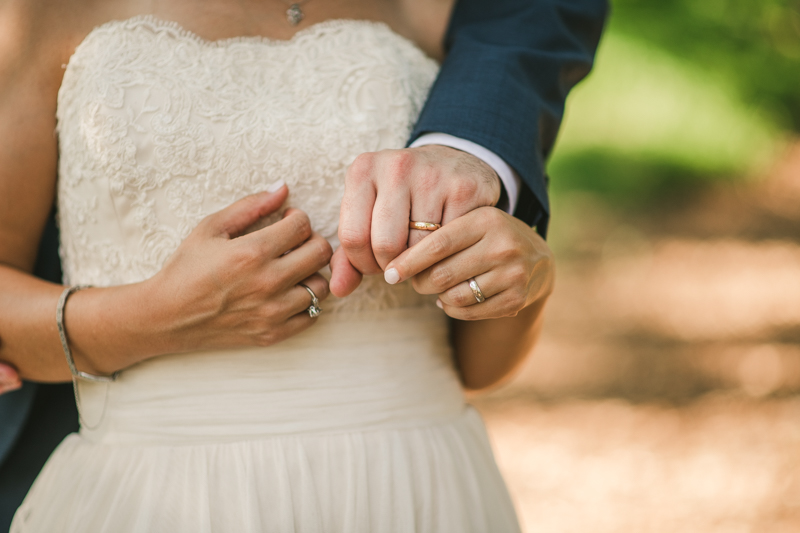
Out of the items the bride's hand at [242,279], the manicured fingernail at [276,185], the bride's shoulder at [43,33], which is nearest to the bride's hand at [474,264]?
the bride's hand at [242,279]

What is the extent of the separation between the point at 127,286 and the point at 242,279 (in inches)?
9.3

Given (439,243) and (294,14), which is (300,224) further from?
(294,14)

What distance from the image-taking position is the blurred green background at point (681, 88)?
393 cm

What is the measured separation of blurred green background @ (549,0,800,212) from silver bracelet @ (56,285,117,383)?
3.68 m

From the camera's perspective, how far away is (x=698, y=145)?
4184mm

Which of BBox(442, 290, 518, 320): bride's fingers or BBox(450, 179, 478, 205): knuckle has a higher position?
BBox(450, 179, 478, 205): knuckle

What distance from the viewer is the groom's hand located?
83cm

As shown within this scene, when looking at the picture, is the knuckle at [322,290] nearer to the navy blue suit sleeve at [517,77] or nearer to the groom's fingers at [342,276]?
the groom's fingers at [342,276]

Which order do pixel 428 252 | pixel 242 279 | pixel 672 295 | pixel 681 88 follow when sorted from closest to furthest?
pixel 428 252 < pixel 242 279 < pixel 681 88 < pixel 672 295

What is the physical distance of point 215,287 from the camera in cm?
92

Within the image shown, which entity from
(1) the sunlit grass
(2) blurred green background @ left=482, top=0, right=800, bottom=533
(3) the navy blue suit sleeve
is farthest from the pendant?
(1) the sunlit grass

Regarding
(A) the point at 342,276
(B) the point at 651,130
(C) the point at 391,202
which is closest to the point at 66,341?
(A) the point at 342,276

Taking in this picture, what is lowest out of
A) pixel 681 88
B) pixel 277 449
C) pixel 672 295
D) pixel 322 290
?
pixel 672 295

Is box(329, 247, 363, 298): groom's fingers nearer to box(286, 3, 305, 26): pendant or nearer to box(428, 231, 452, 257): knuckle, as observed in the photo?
box(428, 231, 452, 257): knuckle
